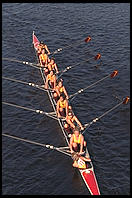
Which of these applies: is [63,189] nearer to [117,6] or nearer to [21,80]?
[21,80]

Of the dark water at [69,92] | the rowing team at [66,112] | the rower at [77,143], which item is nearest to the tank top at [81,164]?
the rowing team at [66,112]

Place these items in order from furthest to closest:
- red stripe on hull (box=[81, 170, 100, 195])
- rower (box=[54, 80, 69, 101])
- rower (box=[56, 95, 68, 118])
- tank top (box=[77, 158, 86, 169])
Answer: rower (box=[54, 80, 69, 101]) < rower (box=[56, 95, 68, 118]) < tank top (box=[77, 158, 86, 169]) < red stripe on hull (box=[81, 170, 100, 195])

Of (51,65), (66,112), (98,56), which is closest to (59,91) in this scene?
(66,112)

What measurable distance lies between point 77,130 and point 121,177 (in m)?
5.31

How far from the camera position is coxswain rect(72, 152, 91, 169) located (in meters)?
27.9

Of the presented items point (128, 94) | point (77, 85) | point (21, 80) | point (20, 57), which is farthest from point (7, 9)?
point (128, 94)

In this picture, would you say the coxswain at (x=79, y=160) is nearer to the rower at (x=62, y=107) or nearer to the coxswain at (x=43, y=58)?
the rower at (x=62, y=107)

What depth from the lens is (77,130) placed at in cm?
2788

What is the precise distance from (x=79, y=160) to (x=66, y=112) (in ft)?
20.2

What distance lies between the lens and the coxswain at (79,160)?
27875 millimetres

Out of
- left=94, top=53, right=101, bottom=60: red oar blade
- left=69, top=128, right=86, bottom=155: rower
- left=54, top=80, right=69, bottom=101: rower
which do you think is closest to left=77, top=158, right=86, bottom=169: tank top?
left=69, top=128, right=86, bottom=155: rower

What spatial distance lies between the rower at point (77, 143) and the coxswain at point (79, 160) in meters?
0.35

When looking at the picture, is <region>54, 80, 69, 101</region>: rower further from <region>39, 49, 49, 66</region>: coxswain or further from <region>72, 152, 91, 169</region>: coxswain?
<region>72, 152, 91, 169</region>: coxswain

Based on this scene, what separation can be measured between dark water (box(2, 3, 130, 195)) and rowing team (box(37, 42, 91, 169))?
1.32m
